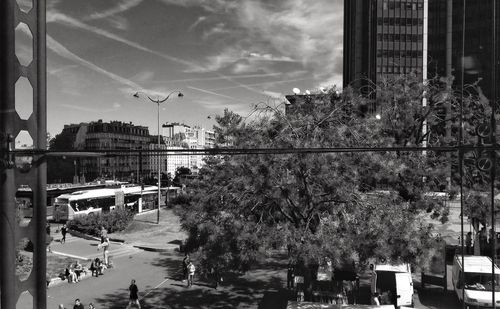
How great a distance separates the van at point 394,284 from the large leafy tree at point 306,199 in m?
2.43

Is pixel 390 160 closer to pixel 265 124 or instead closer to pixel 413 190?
pixel 413 190

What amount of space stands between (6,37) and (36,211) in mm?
1568

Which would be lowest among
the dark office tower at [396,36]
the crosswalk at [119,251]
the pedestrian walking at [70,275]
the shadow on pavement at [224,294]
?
the crosswalk at [119,251]

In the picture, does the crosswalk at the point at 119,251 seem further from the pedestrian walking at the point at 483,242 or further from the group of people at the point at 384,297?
the pedestrian walking at the point at 483,242

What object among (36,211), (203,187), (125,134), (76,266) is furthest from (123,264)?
(125,134)

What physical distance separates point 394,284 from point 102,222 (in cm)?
2370

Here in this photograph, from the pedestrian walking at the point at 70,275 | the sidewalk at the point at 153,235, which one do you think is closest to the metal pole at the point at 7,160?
the pedestrian walking at the point at 70,275

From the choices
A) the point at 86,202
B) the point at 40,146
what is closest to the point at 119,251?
the point at 86,202

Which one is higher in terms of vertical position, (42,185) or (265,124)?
(265,124)

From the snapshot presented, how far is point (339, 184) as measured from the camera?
12086 millimetres

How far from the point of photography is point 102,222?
3272 cm

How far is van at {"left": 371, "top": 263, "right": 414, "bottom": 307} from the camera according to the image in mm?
14781

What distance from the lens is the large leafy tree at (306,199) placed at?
38.8ft

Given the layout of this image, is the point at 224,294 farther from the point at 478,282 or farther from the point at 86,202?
the point at 86,202
